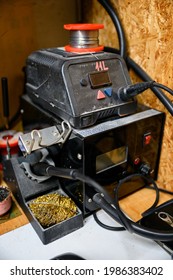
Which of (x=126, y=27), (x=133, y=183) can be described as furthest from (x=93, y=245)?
(x=126, y=27)

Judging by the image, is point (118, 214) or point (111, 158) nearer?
point (118, 214)

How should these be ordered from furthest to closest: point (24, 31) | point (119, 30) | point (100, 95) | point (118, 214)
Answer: point (24, 31), point (119, 30), point (100, 95), point (118, 214)

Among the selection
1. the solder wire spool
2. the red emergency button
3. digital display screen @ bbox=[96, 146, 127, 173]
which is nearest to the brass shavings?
digital display screen @ bbox=[96, 146, 127, 173]

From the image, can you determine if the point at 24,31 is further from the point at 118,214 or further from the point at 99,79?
the point at 118,214

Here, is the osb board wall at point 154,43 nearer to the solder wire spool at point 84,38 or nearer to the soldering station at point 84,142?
the soldering station at point 84,142

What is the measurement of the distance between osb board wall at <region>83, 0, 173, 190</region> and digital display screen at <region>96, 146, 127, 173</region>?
0.59ft

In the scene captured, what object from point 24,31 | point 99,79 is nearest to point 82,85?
point 99,79

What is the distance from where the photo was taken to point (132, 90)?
71 cm

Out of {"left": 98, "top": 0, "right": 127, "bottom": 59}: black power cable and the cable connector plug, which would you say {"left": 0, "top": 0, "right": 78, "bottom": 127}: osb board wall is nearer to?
{"left": 98, "top": 0, "right": 127, "bottom": 59}: black power cable

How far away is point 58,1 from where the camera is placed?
1.06 metres

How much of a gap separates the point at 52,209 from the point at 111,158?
228mm

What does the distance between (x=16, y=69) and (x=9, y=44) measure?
0.34ft

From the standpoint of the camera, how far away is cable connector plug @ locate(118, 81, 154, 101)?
0.71 meters

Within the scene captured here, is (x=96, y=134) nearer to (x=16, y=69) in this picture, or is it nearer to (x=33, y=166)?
(x=33, y=166)
